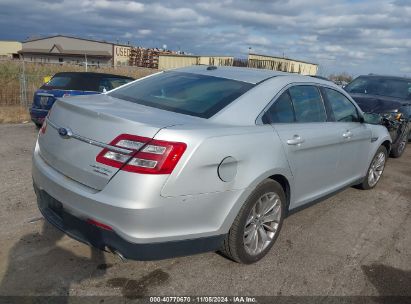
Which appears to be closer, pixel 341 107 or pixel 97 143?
pixel 97 143

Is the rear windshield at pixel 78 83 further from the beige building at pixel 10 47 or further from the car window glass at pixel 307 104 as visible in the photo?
the beige building at pixel 10 47

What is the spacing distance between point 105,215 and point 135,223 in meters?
0.22

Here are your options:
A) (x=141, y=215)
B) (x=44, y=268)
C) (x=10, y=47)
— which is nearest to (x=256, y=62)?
(x=44, y=268)

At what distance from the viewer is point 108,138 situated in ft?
8.54

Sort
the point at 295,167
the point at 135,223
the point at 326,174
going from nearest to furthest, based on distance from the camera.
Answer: the point at 135,223, the point at 295,167, the point at 326,174

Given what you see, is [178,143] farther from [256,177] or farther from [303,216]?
[303,216]

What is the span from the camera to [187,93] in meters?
3.44

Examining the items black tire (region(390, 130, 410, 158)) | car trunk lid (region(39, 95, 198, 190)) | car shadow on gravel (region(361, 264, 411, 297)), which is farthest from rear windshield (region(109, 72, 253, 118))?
black tire (region(390, 130, 410, 158))

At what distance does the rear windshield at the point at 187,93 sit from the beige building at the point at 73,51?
64505mm

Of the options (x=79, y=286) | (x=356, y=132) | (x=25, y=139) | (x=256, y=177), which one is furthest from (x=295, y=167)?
(x=25, y=139)

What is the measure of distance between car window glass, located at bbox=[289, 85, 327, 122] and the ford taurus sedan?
0.01 meters

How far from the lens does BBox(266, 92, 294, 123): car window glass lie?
11.1 feet

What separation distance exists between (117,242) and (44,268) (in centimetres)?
88

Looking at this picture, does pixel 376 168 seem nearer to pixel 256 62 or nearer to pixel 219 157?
pixel 219 157
